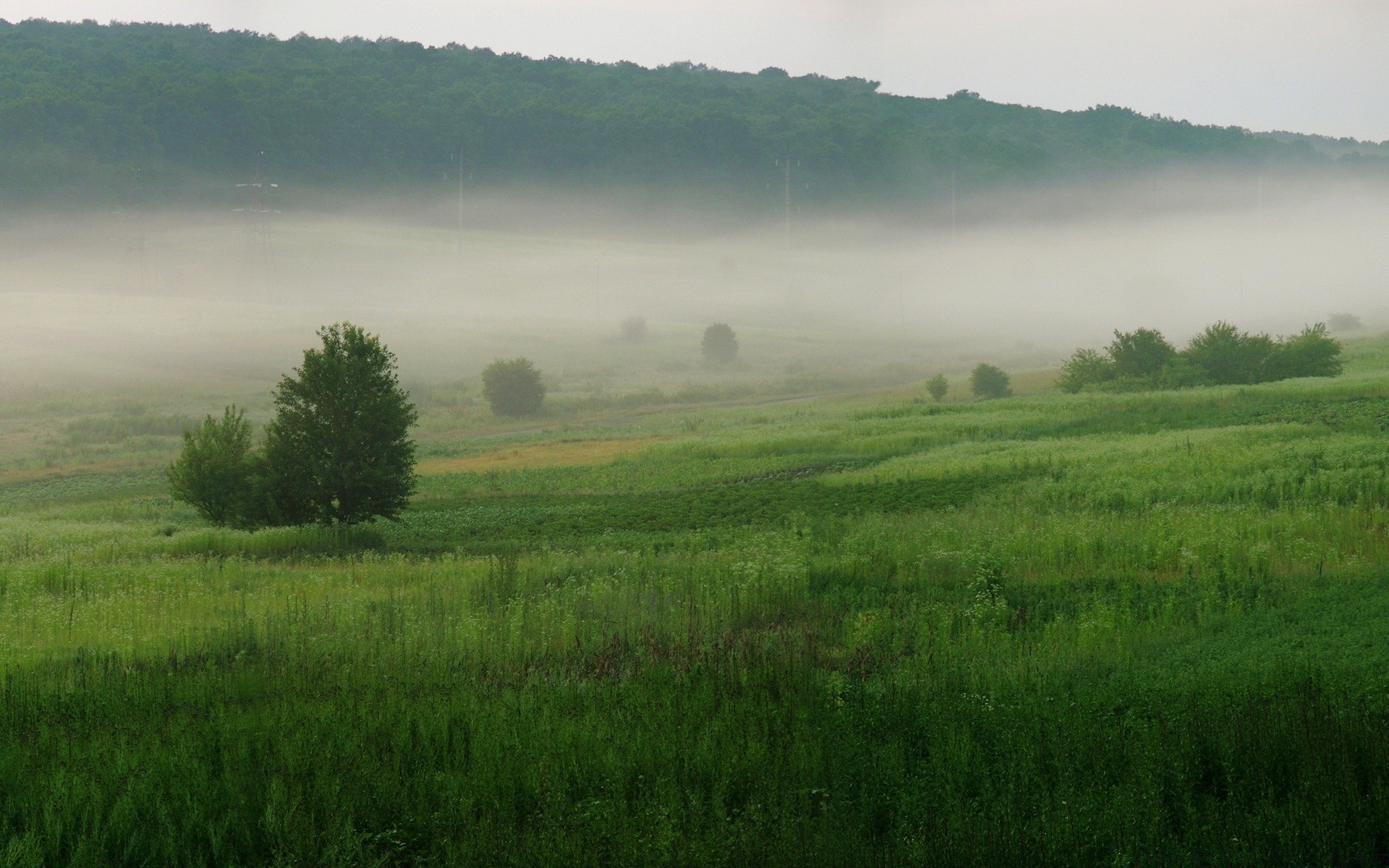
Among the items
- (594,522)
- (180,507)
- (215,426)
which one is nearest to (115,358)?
Result: (180,507)

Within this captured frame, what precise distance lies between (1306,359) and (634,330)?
10294cm

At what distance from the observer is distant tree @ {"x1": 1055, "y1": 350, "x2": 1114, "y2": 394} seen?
242ft

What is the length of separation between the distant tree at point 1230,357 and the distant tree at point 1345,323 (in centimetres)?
9672

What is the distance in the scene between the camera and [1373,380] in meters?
51.2

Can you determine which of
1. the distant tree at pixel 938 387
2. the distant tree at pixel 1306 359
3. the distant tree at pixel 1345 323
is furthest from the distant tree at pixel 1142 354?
the distant tree at pixel 1345 323

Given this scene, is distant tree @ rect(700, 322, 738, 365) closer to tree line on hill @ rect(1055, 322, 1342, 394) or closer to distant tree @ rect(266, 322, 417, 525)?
tree line on hill @ rect(1055, 322, 1342, 394)

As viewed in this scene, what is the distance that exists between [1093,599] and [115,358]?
399ft

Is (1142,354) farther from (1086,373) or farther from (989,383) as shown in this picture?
(989,383)

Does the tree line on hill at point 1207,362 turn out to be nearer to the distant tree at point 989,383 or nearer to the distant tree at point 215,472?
the distant tree at point 989,383

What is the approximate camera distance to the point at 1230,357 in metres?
69.1

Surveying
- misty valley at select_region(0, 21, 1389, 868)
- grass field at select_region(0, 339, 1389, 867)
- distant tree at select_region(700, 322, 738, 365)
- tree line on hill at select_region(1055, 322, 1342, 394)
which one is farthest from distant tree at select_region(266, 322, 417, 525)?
distant tree at select_region(700, 322, 738, 365)

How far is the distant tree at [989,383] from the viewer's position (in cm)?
8375

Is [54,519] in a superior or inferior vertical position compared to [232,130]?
inferior

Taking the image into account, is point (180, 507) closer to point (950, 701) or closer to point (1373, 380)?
point (950, 701)
